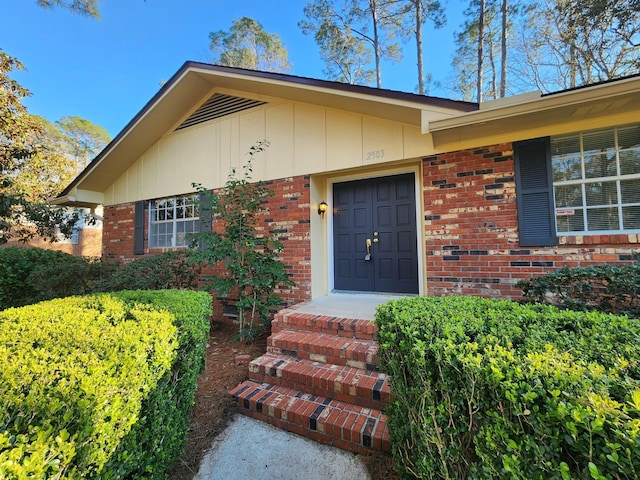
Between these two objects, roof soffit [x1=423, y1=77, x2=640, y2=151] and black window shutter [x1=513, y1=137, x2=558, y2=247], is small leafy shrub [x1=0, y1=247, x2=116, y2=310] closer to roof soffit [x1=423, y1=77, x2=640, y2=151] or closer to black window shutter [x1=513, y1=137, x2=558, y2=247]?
roof soffit [x1=423, y1=77, x2=640, y2=151]

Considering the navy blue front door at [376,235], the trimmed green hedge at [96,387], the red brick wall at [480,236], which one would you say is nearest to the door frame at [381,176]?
the navy blue front door at [376,235]

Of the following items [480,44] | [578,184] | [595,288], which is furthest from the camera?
[480,44]

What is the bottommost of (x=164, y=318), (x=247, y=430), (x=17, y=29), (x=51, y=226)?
(x=247, y=430)

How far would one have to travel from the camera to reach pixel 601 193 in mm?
3365

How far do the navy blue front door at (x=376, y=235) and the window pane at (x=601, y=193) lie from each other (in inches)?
83.2

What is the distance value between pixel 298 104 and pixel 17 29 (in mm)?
7040

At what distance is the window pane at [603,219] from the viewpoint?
3311 millimetres

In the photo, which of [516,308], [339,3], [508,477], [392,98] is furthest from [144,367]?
[339,3]

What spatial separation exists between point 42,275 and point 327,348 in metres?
5.86

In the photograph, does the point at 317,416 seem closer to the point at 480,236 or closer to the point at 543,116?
the point at 480,236

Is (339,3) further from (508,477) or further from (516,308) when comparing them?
(508,477)

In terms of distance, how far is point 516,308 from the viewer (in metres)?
1.83

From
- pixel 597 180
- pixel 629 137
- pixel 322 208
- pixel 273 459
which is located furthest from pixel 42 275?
pixel 629 137

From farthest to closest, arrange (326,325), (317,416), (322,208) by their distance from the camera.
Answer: (322,208) → (326,325) → (317,416)
